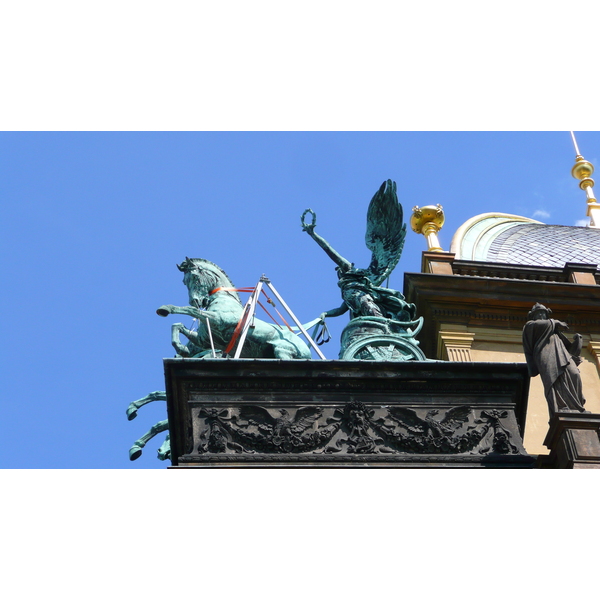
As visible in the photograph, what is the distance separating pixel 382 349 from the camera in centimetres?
1720

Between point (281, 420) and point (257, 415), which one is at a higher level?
point (257, 415)

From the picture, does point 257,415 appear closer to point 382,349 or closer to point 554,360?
point 382,349

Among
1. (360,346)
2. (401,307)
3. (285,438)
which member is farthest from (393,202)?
(285,438)

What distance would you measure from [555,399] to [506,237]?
13262 millimetres

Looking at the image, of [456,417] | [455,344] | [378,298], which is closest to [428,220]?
[455,344]

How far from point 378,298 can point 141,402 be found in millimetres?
4192

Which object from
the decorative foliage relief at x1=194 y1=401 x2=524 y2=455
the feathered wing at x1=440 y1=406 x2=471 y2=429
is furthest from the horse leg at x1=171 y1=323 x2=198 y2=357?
the feathered wing at x1=440 y1=406 x2=471 y2=429

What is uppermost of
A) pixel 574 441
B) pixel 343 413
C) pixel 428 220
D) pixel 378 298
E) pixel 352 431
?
pixel 428 220

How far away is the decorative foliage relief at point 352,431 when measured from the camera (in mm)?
14602

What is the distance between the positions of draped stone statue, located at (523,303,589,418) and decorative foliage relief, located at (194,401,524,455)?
755 mm

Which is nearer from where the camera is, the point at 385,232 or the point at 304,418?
the point at 304,418

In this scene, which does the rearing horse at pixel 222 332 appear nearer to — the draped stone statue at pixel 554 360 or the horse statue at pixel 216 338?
the horse statue at pixel 216 338

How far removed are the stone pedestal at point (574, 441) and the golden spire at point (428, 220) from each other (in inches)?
514

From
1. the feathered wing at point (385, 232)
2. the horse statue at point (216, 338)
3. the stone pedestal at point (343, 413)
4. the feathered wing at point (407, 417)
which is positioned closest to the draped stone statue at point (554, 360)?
the stone pedestal at point (343, 413)
